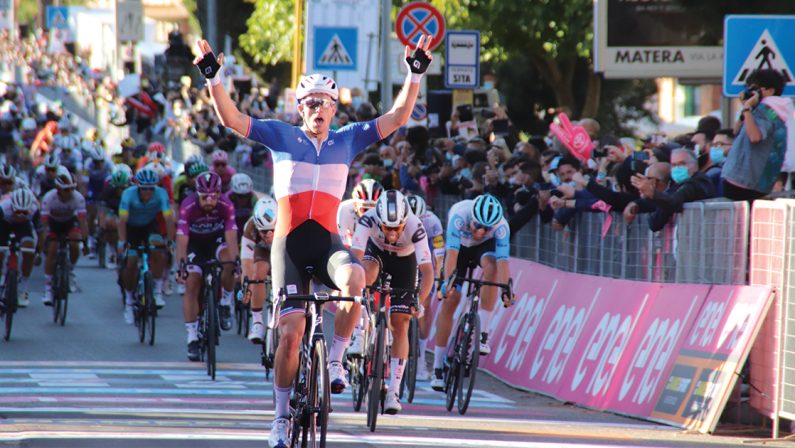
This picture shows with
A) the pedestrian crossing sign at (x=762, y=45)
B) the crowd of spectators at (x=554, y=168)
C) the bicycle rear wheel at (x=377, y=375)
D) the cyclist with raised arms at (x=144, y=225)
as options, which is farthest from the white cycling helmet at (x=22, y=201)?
the pedestrian crossing sign at (x=762, y=45)

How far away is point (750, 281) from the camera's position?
1181cm

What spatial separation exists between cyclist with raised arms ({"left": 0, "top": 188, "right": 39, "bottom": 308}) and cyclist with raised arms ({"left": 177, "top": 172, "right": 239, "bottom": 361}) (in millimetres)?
3498

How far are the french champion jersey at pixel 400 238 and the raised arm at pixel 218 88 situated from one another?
10.3 ft

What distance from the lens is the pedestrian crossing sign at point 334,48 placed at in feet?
78.5

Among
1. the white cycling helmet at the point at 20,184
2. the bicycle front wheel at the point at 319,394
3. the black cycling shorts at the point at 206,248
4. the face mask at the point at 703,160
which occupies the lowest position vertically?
the bicycle front wheel at the point at 319,394

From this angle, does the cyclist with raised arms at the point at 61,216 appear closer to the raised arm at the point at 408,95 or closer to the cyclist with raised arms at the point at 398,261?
the cyclist with raised arms at the point at 398,261

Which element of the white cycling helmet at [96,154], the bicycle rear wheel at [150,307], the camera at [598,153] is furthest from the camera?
the white cycling helmet at [96,154]

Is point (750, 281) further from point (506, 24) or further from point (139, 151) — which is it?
point (506, 24)

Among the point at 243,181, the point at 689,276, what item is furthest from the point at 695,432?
the point at 243,181

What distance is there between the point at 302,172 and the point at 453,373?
431 cm

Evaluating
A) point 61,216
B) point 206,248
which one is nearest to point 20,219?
point 61,216

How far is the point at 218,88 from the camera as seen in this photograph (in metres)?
9.45

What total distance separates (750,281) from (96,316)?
12.2 meters

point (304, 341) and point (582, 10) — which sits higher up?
point (582, 10)
